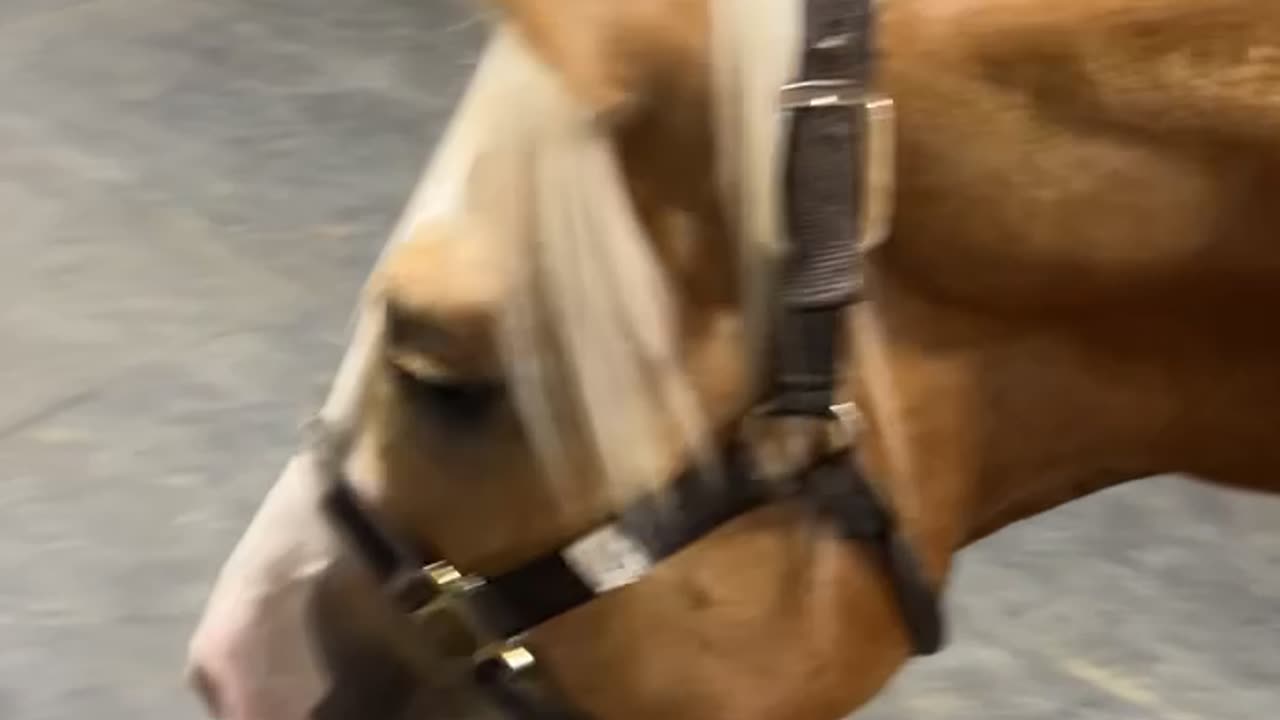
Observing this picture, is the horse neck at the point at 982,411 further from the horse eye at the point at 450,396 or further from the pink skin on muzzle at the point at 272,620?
the pink skin on muzzle at the point at 272,620

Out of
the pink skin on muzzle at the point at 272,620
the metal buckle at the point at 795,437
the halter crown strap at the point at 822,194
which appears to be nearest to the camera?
the halter crown strap at the point at 822,194

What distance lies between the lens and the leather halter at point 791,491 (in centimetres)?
55

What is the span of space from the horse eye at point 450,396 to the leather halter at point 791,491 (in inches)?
2.4

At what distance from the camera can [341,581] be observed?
2.46 feet

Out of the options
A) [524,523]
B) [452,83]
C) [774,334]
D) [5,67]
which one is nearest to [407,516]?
[524,523]

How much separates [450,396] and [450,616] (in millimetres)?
117

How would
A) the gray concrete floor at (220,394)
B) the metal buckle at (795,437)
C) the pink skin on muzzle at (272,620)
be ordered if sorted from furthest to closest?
1. the gray concrete floor at (220,394)
2. the pink skin on muzzle at (272,620)
3. the metal buckle at (795,437)

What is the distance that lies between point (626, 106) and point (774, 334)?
0.33ft

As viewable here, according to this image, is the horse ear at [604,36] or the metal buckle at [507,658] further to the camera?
the metal buckle at [507,658]

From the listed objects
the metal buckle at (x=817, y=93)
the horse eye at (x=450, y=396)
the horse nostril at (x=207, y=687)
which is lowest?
the horse nostril at (x=207, y=687)

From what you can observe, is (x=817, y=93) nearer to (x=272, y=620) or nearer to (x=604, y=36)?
(x=604, y=36)

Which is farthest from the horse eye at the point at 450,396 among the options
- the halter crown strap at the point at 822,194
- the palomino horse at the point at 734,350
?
the halter crown strap at the point at 822,194

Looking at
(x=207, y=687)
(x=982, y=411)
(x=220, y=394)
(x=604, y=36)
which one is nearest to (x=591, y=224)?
(x=604, y=36)

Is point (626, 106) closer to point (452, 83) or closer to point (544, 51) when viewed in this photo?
point (544, 51)
